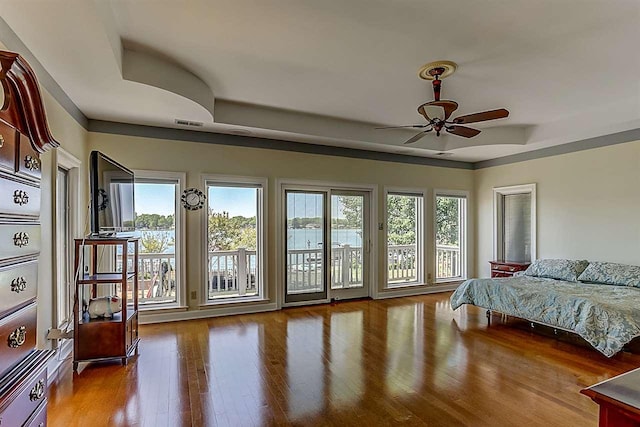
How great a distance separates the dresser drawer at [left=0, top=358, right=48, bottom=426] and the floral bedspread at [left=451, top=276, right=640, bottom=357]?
4.34 m

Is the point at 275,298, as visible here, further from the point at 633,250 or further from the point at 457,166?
the point at 633,250

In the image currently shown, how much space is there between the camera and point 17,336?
53.8 inches

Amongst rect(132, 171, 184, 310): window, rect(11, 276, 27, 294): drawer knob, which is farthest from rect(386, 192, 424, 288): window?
rect(11, 276, 27, 294): drawer knob

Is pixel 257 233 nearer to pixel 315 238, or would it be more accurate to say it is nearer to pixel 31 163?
pixel 315 238

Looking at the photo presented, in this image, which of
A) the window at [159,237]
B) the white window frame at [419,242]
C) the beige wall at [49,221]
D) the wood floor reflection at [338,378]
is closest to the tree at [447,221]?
the white window frame at [419,242]

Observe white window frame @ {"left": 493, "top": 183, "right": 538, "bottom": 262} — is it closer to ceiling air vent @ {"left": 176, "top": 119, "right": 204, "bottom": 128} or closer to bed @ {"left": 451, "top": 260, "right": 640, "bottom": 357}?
bed @ {"left": 451, "top": 260, "right": 640, "bottom": 357}

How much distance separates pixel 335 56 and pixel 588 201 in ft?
15.3

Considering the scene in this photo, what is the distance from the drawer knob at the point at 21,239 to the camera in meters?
1.37

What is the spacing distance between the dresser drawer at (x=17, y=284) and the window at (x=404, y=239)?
5.65m

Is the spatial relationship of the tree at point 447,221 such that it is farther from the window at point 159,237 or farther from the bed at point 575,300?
the window at point 159,237

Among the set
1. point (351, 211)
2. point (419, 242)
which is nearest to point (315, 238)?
point (351, 211)

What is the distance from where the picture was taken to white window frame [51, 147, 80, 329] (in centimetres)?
337

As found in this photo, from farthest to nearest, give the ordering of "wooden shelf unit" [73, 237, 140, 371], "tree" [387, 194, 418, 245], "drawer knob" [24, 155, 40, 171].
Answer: "tree" [387, 194, 418, 245] < "wooden shelf unit" [73, 237, 140, 371] < "drawer knob" [24, 155, 40, 171]

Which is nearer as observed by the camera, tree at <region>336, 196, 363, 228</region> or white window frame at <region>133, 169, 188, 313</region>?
white window frame at <region>133, 169, 188, 313</region>
